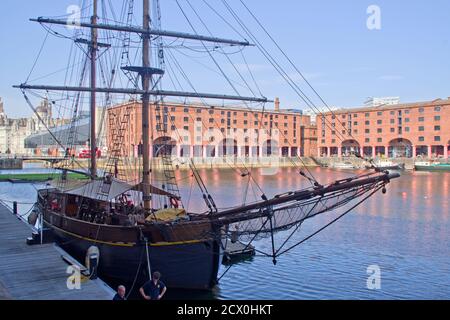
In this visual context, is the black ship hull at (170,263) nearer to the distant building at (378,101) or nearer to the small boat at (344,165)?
the small boat at (344,165)

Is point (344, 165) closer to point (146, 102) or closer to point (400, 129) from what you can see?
point (400, 129)

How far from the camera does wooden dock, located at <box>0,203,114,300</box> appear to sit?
13086 mm

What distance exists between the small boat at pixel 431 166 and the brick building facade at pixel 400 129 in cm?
529

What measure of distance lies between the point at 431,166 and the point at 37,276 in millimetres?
97246

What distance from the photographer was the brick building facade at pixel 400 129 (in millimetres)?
99812

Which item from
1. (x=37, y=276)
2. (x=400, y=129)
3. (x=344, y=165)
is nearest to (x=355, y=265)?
(x=37, y=276)

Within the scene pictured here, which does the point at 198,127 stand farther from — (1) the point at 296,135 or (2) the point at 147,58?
(2) the point at 147,58

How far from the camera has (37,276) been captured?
14852 mm

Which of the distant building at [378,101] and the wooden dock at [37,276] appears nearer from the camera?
the wooden dock at [37,276]
